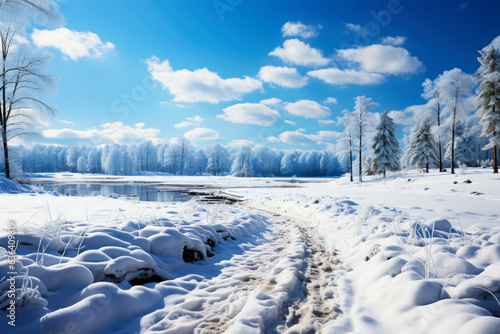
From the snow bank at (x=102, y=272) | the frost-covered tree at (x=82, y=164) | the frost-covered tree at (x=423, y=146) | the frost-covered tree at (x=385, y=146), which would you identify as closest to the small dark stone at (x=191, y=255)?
the snow bank at (x=102, y=272)

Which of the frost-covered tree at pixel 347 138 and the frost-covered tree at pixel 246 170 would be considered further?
the frost-covered tree at pixel 246 170

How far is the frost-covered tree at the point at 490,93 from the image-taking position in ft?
65.7

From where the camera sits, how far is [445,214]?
24.1 ft

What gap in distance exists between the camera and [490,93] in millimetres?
21031

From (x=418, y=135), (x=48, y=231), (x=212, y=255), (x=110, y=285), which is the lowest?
(x=212, y=255)

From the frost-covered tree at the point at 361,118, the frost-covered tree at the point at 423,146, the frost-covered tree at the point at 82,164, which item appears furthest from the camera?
the frost-covered tree at the point at 82,164

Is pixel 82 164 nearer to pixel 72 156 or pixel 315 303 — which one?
pixel 72 156

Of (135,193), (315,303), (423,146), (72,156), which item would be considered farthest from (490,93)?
(72,156)

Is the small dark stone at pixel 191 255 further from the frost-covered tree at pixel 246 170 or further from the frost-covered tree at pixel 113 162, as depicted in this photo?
the frost-covered tree at pixel 113 162

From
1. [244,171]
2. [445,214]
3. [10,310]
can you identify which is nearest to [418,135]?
[445,214]

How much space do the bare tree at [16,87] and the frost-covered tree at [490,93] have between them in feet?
109

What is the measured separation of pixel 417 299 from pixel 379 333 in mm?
544

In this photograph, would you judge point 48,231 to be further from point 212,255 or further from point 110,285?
point 212,255

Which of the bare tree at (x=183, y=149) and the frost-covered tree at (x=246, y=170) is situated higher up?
the bare tree at (x=183, y=149)
